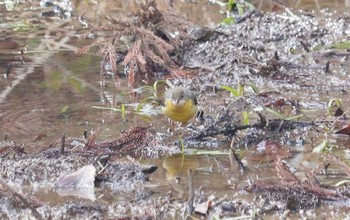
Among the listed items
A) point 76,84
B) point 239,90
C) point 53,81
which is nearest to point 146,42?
point 76,84

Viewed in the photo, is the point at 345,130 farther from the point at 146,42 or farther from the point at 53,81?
the point at 53,81

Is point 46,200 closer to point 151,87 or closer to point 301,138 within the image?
point 301,138

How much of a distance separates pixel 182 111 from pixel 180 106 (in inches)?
2.7

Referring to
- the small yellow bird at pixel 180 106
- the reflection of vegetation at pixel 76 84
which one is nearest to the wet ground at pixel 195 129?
the reflection of vegetation at pixel 76 84

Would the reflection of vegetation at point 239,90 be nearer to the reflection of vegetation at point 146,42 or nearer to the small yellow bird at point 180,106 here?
the small yellow bird at point 180,106

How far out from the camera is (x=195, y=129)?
663 centimetres

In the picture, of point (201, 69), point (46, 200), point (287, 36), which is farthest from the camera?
point (287, 36)

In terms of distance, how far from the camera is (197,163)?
579cm

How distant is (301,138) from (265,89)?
1.59m

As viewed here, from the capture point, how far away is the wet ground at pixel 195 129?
16.3 feet

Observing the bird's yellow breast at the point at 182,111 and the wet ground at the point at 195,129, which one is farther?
the bird's yellow breast at the point at 182,111

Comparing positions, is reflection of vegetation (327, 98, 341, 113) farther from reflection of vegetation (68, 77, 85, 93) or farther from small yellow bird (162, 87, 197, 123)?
reflection of vegetation (68, 77, 85, 93)

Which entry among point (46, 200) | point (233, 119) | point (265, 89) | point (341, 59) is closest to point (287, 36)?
point (341, 59)

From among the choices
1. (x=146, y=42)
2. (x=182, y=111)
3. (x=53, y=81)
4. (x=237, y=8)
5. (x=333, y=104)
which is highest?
(x=182, y=111)
